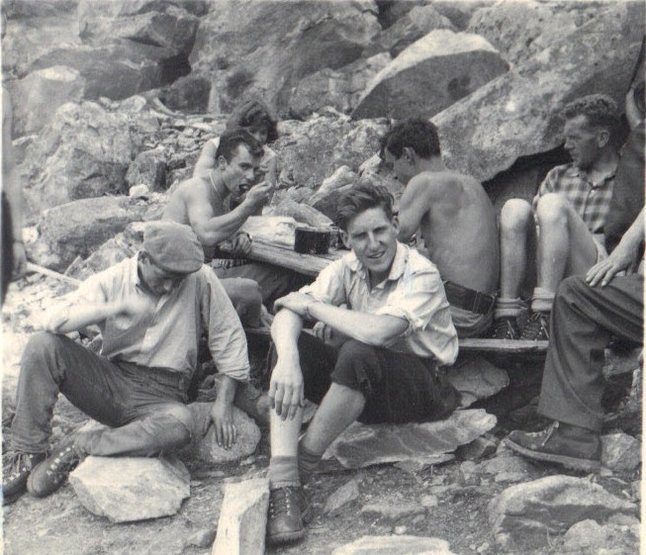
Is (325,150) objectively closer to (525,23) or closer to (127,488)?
(525,23)

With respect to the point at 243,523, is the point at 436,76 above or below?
above

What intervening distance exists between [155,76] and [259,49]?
187 centimetres

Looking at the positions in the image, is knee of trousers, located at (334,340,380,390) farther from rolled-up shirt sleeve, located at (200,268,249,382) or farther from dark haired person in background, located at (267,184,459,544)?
rolled-up shirt sleeve, located at (200,268,249,382)

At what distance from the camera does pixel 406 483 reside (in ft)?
12.7

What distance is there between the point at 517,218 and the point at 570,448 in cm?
162

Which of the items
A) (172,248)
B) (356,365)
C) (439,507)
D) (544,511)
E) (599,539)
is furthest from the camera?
(172,248)

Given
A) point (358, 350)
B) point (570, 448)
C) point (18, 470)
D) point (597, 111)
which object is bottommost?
point (18, 470)

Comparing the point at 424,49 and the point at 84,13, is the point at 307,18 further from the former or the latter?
the point at 84,13

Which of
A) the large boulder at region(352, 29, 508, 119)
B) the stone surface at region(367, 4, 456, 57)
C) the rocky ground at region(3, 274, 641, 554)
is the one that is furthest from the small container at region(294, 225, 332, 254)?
the stone surface at region(367, 4, 456, 57)

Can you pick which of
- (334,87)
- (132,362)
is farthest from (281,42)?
(132,362)

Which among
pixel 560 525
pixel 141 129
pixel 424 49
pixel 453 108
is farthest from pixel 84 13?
pixel 560 525

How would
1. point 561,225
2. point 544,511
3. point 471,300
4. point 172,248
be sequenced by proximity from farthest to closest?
point 471,300, point 561,225, point 172,248, point 544,511

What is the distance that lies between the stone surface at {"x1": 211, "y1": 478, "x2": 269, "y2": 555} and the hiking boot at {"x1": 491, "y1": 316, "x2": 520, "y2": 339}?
1.89 metres

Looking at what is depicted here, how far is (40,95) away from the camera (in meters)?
10.4
